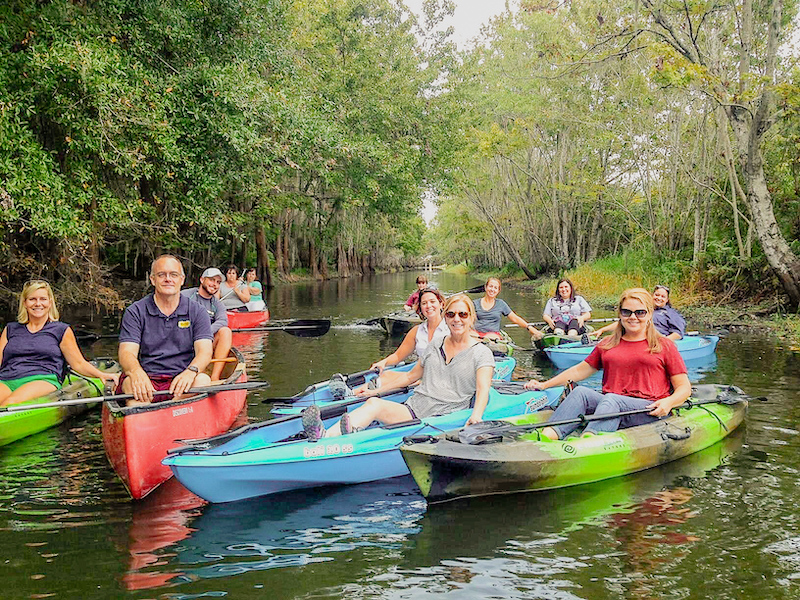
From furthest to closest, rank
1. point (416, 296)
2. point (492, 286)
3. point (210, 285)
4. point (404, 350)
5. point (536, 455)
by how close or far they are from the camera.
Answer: point (416, 296), point (492, 286), point (210, 285), point (404, 350), point (536, 455)

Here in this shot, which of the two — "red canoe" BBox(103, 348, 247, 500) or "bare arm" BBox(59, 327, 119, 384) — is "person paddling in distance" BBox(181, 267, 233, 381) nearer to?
"red canoe" BBox(103, 348, 247, 500)

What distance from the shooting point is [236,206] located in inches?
969

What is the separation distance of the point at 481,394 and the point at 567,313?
7128mm

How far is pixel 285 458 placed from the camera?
5254 millimetres

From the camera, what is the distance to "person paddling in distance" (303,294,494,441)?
228 inches

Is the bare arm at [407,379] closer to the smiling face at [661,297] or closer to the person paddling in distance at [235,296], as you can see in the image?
the smiling face at [661,297]

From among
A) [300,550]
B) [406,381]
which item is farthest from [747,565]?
[406,381]

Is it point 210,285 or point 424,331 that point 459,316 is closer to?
point 424,331

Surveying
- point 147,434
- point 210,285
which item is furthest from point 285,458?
point 210,285

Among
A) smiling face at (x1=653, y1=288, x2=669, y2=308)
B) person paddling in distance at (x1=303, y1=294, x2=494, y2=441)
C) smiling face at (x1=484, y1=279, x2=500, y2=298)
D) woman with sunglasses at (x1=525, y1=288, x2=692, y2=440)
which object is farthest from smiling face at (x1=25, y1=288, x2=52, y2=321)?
smiling face at (x1=653, y1=288, x2=669, y2=308)

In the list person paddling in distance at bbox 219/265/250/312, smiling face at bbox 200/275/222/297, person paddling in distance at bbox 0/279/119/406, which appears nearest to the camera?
person paddling in distance at bbox 0/279/119/406

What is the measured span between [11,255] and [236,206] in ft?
39.8

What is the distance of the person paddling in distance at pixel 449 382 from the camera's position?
228 inches

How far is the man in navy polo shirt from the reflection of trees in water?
11.7 ft
